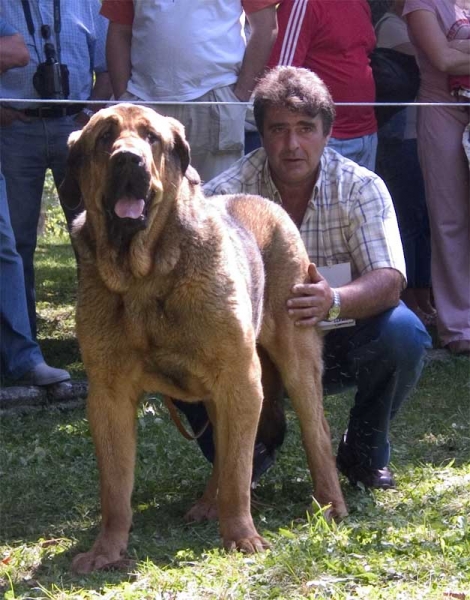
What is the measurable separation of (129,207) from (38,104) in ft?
10.0

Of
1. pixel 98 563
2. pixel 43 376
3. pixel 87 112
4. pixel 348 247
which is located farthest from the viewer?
pixel 87 112

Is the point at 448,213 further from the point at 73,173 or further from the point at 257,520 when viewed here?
the point at 73,173

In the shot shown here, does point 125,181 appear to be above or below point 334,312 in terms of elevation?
above

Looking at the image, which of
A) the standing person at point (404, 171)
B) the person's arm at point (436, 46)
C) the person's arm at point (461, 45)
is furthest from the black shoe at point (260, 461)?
the standing person at point (404, 171)

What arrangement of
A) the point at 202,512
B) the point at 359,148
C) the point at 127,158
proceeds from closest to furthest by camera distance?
the point at 127,158
the point at 202,512
the point at 359,148

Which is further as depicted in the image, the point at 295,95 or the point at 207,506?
the point at 295,95

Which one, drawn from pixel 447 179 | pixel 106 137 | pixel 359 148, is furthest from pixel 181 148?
pixel 447 179

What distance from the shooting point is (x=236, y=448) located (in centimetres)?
423

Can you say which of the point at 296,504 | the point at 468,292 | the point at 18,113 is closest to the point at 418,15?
the point at 468,292

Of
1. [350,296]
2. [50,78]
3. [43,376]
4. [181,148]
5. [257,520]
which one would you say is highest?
[181,148]

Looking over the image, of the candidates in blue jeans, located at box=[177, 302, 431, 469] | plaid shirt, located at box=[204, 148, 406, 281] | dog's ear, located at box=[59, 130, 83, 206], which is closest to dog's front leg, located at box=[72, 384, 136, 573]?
dog's ear, located at box=[59, 130, 83, 206]

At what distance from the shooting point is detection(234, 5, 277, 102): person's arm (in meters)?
6.80

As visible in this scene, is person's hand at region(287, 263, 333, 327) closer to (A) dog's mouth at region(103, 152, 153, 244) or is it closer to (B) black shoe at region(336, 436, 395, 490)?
(B) black shoe at region(336, 436, 395, 490)

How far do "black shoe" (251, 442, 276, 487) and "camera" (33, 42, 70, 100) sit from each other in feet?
9.02
